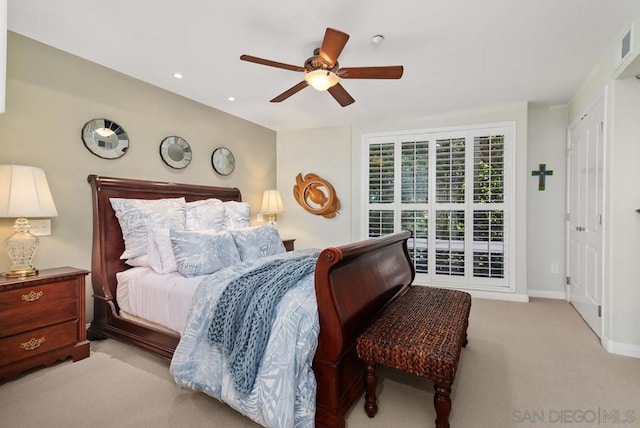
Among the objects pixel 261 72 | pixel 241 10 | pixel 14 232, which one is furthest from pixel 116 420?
pixel 261 72

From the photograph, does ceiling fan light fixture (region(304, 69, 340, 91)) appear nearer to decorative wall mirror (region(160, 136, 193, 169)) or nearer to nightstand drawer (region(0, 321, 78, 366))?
decorative wall mirror (region(160, 136, 193, 169))

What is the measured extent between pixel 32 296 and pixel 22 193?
72 centimetres

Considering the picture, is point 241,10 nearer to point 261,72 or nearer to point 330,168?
point 261,72

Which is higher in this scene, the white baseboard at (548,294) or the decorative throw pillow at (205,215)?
the decorative throw pillow at (205,215)

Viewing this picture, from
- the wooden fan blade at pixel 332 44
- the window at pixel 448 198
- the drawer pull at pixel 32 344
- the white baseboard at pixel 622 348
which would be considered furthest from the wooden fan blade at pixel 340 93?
the white baseboard at pixel 622 348

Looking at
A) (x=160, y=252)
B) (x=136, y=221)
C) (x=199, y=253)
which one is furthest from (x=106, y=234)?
(x=199, y=253)

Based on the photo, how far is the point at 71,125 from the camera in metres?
2.69

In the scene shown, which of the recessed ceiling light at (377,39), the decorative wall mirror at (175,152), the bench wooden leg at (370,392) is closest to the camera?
the bench wooden leg at (370,392)

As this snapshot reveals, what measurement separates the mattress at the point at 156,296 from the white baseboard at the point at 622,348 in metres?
3.29

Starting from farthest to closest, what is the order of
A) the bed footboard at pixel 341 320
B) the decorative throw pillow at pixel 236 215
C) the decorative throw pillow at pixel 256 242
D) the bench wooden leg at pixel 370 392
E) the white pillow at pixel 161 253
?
the decorative throw pillow at pixel 236 215, the decorative throw pillow at pixel 256 242, the white pillow at pixel 161 253, the bench wooden leg at pixel 370 392, the bed footboard at pixel 341 320

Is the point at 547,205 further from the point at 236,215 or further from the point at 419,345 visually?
the point at 236,215

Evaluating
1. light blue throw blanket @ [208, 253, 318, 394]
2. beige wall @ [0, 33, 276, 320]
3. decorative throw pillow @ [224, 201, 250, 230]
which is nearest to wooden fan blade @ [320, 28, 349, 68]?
light blue throw blanket @ [208, 253, 318, 394]

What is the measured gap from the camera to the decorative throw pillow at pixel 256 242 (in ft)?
9.50

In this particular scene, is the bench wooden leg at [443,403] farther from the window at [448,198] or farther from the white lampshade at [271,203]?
the white lampshade at [271,203]
